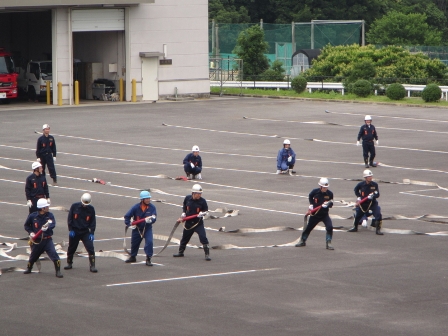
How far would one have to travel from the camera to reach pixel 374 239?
Answer: 18656 mm

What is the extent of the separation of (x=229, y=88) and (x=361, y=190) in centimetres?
4006

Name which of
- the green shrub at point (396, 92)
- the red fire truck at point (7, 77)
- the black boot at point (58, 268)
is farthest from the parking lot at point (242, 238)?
the red fire truck at point (7, 77)

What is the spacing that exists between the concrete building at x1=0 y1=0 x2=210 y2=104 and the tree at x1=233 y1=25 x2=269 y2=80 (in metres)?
8.21

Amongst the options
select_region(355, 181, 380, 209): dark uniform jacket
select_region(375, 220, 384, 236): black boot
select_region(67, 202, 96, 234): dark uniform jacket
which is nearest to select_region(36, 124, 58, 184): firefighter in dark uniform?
select_region(355, 181, 380, 209): dark uniform jacket

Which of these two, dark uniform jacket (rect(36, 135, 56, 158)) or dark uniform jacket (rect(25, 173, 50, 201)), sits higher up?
dark uniform jacket (rect(36, 135, 56, 158))

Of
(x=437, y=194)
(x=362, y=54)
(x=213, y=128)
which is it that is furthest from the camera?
(x=362, y=54)

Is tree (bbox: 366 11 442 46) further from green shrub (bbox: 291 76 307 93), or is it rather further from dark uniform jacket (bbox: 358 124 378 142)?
dark uniform jacket (bbox: 358 124 378 142)

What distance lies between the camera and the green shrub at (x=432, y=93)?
48250 millimetres

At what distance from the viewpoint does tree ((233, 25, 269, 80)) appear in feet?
206

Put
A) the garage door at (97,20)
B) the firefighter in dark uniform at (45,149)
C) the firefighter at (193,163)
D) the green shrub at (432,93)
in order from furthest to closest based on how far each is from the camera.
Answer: the garage door at (97,20)
the green shrub at (432,93)
the firefighter at (193,163)
the firefighter in dark uniform at (45,149)

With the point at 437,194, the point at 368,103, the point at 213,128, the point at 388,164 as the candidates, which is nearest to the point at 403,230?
the point at 437,194

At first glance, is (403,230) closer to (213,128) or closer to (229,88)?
(213,128)

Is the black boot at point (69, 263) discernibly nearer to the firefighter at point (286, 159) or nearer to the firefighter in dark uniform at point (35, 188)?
the firefighter in dark uniform at point (35, 188)

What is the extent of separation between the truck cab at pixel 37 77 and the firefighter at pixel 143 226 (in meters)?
35.8
